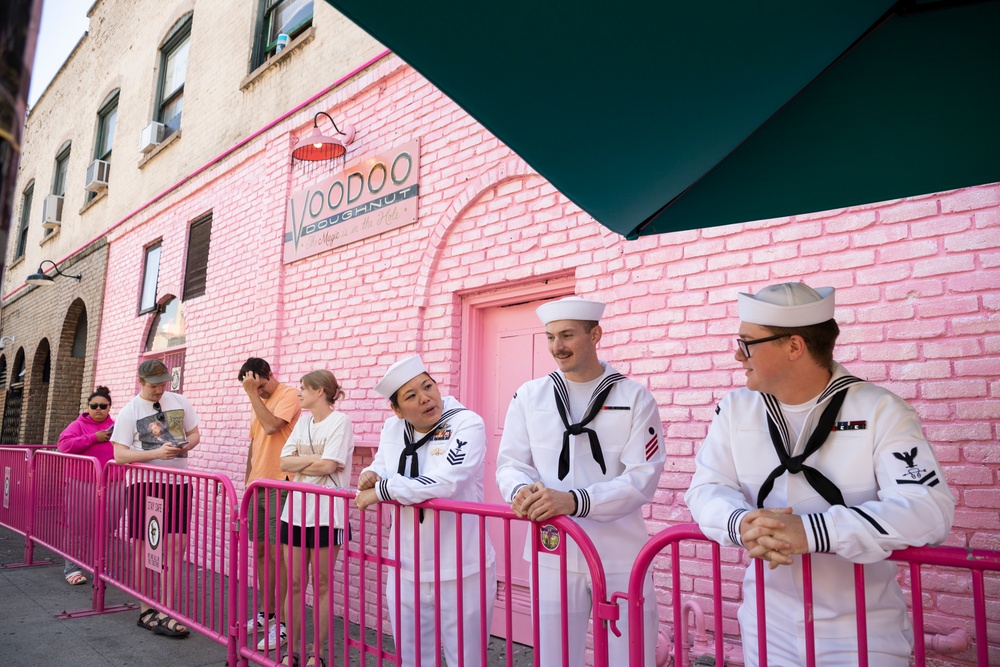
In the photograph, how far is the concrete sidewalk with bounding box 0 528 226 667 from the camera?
448 centimetres

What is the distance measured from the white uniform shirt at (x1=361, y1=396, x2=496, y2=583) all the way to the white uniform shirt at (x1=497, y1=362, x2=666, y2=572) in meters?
0.25

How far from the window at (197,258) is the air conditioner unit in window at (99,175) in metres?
4.62

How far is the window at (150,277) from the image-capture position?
9.75m

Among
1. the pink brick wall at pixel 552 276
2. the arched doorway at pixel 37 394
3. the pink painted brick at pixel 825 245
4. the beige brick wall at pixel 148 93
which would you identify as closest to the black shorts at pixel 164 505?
the pink brick wall at pixel 552 276

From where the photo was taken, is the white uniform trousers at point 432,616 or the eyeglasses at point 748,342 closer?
the eyeglasses at point 748,342

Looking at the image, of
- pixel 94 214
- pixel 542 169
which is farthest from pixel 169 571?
pixel 94 214

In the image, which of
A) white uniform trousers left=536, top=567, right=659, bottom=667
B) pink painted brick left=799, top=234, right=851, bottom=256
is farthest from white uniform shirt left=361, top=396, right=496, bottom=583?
pink painted brick left=799, top=234, right=851, bottom=256

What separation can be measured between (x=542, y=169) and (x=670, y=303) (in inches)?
72.2

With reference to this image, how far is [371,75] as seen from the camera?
6.07m

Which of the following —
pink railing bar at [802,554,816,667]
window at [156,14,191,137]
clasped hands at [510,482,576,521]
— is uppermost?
window at [156,14,191,137]

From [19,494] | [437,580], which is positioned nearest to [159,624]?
[437,580]

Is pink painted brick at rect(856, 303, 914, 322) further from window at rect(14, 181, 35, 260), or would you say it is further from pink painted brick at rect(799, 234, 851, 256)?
window at rect(14, 181, 35, 260)

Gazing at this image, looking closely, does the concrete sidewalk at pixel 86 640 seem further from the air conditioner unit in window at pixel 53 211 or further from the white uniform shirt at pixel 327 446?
the air conditioner unit in window at pixel 53 211

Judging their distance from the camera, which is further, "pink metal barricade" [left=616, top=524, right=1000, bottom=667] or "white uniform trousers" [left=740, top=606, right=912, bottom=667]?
"white uniform trousers" [left=740, top=606, right=912, bottom=667]
